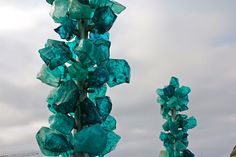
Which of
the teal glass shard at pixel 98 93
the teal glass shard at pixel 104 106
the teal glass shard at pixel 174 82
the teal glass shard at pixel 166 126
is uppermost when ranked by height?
the teal glass shard at pixel 174 82

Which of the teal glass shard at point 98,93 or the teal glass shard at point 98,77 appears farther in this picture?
the teal glass shard at point 98,93

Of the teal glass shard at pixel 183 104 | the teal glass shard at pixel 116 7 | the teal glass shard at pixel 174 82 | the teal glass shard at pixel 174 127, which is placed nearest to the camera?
the teal glass shard at pixel 116 7

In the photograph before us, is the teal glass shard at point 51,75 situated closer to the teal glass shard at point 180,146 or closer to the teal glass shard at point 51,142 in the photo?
the teal glass shard at point 51,142

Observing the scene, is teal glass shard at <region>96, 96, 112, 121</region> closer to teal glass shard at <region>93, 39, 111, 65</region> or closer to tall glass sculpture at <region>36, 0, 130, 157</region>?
tall glass sculpture at <region>36, 0, 130, 157</region>

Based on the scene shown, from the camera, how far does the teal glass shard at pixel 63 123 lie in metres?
5.45

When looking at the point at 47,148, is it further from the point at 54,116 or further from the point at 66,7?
the point at 66,7

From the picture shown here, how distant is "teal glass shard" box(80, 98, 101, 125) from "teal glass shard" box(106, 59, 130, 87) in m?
0.46

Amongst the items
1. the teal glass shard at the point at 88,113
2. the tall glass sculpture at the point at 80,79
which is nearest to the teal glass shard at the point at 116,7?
the tall glass sculpture at the point at 80,79

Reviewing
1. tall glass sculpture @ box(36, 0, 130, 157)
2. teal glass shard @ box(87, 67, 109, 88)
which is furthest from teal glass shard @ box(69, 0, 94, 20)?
teal glass shard @ box(87, 67, 109, 88)

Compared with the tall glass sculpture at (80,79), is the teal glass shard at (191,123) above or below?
above

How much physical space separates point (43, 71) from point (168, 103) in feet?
20.9

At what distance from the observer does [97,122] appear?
555 cm

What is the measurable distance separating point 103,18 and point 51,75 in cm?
102

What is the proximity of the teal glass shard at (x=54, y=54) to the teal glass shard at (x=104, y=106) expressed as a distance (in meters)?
0.68
